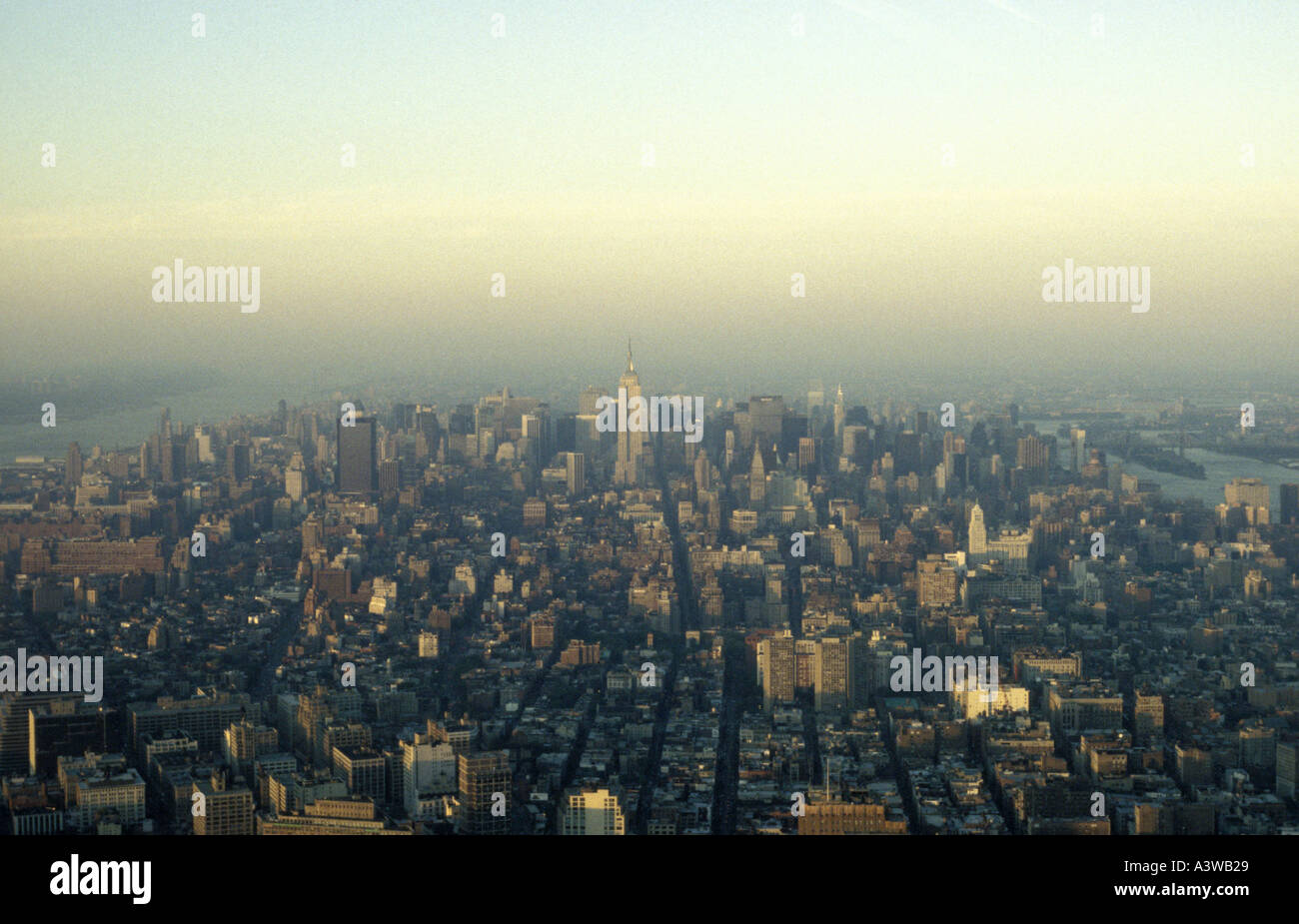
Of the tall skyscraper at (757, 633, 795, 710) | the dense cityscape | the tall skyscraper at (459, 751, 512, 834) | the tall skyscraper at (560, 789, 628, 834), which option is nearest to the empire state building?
the dense cityscape

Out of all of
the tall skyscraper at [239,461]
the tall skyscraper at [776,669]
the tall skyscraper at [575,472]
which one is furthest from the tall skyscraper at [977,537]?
the tall skyscraper at [239,461]

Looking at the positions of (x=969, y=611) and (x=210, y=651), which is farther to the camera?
(x=969, y=611)

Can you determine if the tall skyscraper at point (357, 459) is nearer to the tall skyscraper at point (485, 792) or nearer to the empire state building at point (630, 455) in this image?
the empire state building at point (630, 455)

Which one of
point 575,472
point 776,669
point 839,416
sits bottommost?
point 776,669

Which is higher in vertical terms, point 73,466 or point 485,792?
point 73,466

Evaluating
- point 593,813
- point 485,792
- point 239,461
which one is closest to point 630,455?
point 239,461

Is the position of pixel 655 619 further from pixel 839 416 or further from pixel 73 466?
pixel 73 466
